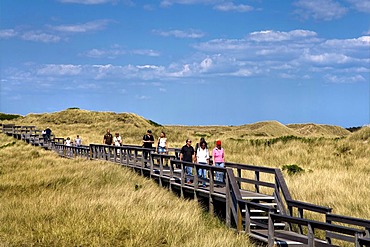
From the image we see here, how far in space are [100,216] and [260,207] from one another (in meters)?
3.96

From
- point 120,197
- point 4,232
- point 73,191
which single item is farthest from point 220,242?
point 73,191

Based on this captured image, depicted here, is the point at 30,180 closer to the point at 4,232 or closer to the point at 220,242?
the point at 4,232

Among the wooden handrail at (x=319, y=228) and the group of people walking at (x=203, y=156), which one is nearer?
the wooden handrail at (x=319, y=228)

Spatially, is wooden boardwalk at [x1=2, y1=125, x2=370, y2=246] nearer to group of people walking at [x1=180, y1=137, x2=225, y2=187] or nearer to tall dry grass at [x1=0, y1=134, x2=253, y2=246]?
group of people walking at [x1=180, y1=137, x2=225, y2=187]

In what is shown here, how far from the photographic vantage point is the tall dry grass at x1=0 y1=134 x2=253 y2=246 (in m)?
11.9

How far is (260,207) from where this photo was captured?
472 inches

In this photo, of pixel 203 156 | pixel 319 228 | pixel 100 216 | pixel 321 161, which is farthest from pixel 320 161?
pixel 319 228

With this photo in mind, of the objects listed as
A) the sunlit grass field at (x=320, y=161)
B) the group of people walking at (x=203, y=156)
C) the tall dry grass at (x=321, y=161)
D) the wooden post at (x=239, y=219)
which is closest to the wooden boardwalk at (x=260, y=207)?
the wooden post at (x=239, y=219)

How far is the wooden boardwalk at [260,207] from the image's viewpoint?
33.1ft

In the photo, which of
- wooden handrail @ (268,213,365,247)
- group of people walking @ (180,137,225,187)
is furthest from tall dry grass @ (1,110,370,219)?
wooden handrail @ (268,213,365,247)

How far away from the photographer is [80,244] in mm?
11594

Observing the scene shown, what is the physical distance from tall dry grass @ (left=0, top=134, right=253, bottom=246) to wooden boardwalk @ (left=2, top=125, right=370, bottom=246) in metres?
0.50

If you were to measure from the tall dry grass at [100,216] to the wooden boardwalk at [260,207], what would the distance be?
496 millimetres

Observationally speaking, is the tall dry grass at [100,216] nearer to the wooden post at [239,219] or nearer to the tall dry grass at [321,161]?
the wooden post at [239,219]
